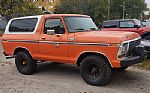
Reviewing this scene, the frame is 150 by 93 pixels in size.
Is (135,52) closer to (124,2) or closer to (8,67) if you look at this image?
(8,67)

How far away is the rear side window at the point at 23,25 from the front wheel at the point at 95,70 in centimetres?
222

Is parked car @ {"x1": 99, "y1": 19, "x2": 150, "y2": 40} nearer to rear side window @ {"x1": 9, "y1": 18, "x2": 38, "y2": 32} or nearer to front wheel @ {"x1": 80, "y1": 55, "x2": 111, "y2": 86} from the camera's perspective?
rear side window @ {"x1": 9, "y1": 18, "x2": 38, "y2": 32}

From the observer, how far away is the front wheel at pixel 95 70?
7311 millimetres

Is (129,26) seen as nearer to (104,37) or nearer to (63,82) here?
(63,82)

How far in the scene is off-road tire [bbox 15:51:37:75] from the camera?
29.7 feet

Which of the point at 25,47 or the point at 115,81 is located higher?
the point at 25,47

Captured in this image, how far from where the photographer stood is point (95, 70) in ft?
25.0

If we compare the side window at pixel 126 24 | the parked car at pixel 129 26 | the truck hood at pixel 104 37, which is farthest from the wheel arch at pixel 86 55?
the side window at pixel 126 24

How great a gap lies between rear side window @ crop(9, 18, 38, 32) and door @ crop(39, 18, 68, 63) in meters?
0.53

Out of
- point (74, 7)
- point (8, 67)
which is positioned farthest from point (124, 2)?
point (8, 67)

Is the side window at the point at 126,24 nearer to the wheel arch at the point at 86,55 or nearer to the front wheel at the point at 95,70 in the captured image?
the wheel arch at the point at 86,55

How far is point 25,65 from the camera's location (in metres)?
9.28

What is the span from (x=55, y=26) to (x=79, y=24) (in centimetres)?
68

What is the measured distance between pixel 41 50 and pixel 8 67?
2.15 metres
